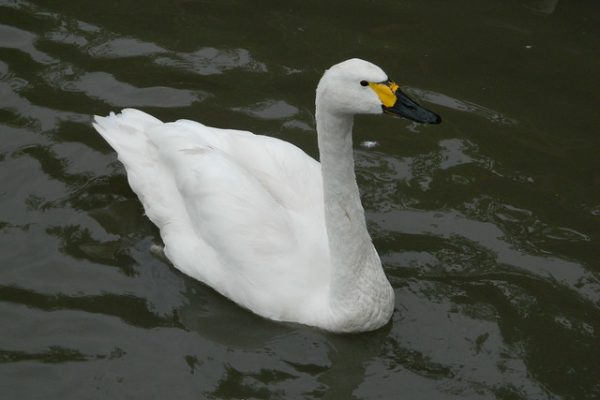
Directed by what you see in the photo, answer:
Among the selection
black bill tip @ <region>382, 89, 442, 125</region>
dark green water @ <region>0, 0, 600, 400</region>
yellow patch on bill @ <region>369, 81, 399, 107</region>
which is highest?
yellow patch on bill @ <region>369, 81, 399, 107</region>

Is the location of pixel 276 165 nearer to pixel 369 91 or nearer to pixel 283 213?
pixel 283 213

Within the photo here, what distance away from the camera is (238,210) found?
7324 mm

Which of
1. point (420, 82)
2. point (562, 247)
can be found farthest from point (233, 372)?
point (420, 82)

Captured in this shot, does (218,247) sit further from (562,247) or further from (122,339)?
(562,247)

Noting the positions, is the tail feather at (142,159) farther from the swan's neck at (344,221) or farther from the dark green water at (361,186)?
A: the swan's neck at (344,221)

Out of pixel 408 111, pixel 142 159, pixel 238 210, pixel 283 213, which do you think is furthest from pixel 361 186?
pixel 408 111

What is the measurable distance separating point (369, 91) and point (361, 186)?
96.3 inches

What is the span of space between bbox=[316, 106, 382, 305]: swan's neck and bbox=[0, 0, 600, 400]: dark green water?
427 millimetres

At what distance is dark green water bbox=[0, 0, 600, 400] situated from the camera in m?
6.94

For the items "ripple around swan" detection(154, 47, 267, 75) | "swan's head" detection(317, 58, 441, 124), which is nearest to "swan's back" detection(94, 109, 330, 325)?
"swan's head" detection(317, 58, 441, 124)

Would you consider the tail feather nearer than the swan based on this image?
No

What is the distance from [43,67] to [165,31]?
140cm

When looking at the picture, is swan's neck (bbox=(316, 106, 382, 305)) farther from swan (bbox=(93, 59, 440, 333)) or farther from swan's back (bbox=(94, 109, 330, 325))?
swan's back (bbox=(94, 109, 330, 325))

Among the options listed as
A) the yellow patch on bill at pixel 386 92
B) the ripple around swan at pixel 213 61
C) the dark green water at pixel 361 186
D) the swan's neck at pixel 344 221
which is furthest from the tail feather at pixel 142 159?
the yellow patch on bill at pixel 386 92
